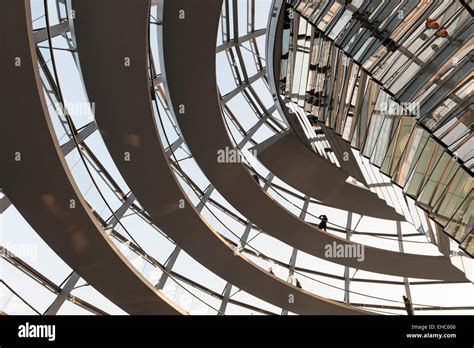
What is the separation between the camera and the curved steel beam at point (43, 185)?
8.96 m

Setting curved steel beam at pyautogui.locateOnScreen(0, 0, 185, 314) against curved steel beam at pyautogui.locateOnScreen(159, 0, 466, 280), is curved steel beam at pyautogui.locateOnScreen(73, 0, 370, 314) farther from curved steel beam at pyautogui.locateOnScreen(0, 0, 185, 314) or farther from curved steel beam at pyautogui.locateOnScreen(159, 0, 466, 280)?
curved steel beam at pyautogui.locateOnScreen(0, 0, 185, 314)

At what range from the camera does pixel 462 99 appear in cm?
1056

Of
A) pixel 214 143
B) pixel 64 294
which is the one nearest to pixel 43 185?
pixel 64 294

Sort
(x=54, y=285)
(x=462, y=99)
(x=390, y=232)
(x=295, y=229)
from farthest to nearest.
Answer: (x=390, y=232) → (x=295, y=229) → (x=54, y=285) → (x=462, y=99)

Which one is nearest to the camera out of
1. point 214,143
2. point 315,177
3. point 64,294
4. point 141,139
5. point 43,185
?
point 43,185

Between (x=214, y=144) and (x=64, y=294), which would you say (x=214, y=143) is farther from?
(x=64, y=294)

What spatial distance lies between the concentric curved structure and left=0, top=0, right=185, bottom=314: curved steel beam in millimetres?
35

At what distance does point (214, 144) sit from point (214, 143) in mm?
55

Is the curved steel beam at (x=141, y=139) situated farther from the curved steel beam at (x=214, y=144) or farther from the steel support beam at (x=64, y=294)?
the steel support beam at (x=64, y=294)

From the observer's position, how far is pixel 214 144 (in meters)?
16.8
